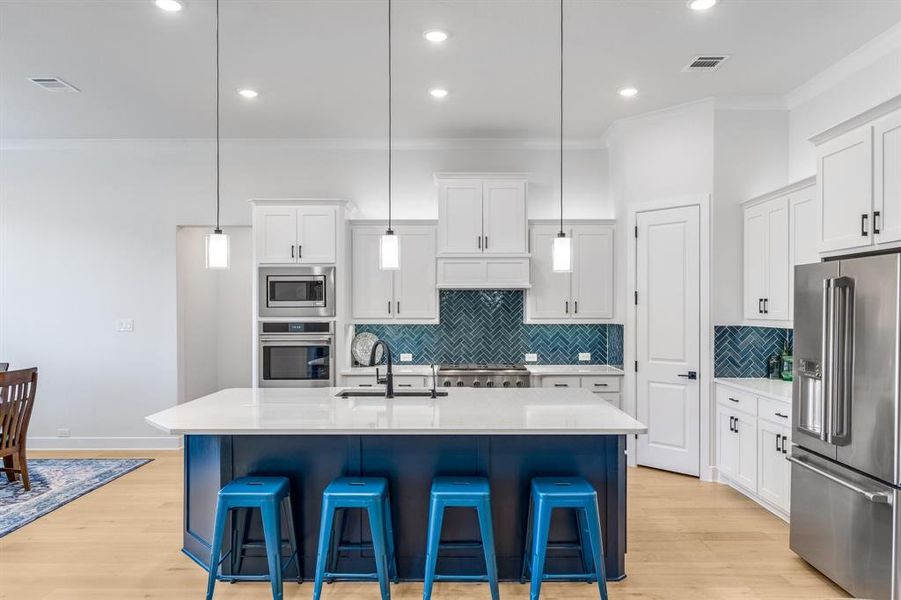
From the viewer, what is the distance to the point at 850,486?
8.82 ft

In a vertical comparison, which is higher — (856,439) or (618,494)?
(856,439)

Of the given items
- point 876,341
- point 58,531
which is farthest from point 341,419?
point 876,341

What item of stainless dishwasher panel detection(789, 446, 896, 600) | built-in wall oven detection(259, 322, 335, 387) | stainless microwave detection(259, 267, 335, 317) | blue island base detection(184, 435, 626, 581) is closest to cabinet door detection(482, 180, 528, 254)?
stainless microwave detection(259, 267, 335, 317)

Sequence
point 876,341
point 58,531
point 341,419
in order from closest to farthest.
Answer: point 876,341 → point 341,419 → point 58,531

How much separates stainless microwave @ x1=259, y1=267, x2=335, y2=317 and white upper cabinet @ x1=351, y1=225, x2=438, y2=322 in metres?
0.34

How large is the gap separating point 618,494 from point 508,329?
2.83m

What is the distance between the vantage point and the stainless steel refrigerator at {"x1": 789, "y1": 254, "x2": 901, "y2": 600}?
99.0 inches

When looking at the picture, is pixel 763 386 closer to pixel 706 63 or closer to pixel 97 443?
pixel 706 63

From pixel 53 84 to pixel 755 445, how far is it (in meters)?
5.67

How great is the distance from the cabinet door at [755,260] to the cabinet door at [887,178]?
1575 mm

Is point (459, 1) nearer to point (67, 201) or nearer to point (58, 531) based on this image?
point (58, 531)

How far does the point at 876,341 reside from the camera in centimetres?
258

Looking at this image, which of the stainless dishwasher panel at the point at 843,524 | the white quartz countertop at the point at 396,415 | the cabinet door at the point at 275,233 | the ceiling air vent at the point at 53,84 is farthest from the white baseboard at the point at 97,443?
the stainless dishwasher panel at the point at 843,524

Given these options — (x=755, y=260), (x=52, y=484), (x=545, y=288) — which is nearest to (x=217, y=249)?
(x=52, y=484)
